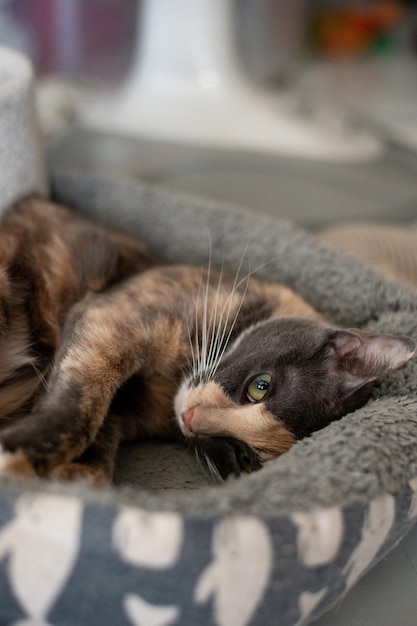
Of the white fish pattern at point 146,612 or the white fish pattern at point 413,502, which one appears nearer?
the white fish pattern at point 146,612

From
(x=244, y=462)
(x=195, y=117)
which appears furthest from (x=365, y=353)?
(x=195, y=117)

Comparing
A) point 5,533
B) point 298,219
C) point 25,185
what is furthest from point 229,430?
point 298,219

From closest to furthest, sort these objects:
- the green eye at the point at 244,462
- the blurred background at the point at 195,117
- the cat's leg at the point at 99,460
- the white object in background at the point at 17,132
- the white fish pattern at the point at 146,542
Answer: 1. the white fish pattern at the point at 146,542
2. the cat's leg at the point at 99,460
3. the green eye at the point at 244,462
4. the white object in background at the point at 17,132
5. the blurred background at the point at 195,117

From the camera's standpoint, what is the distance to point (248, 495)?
83cm

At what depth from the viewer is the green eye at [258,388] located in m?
1.05

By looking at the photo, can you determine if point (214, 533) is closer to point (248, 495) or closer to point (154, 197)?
point (248, 495)

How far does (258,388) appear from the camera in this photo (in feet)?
3.47

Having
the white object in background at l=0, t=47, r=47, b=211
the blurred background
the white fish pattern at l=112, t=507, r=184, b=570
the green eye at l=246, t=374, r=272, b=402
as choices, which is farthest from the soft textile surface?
the blurred background

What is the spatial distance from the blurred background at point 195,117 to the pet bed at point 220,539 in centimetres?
151

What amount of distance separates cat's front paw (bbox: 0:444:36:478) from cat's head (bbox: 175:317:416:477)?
25 cm

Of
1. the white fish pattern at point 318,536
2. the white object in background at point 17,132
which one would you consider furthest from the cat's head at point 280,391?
the white object in background at point 17,132

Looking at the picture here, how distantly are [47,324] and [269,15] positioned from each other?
2.58 meters

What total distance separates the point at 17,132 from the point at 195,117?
4.53ft

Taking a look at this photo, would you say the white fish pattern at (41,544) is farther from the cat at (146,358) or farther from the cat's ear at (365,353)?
the cat's ear at (365,353)
